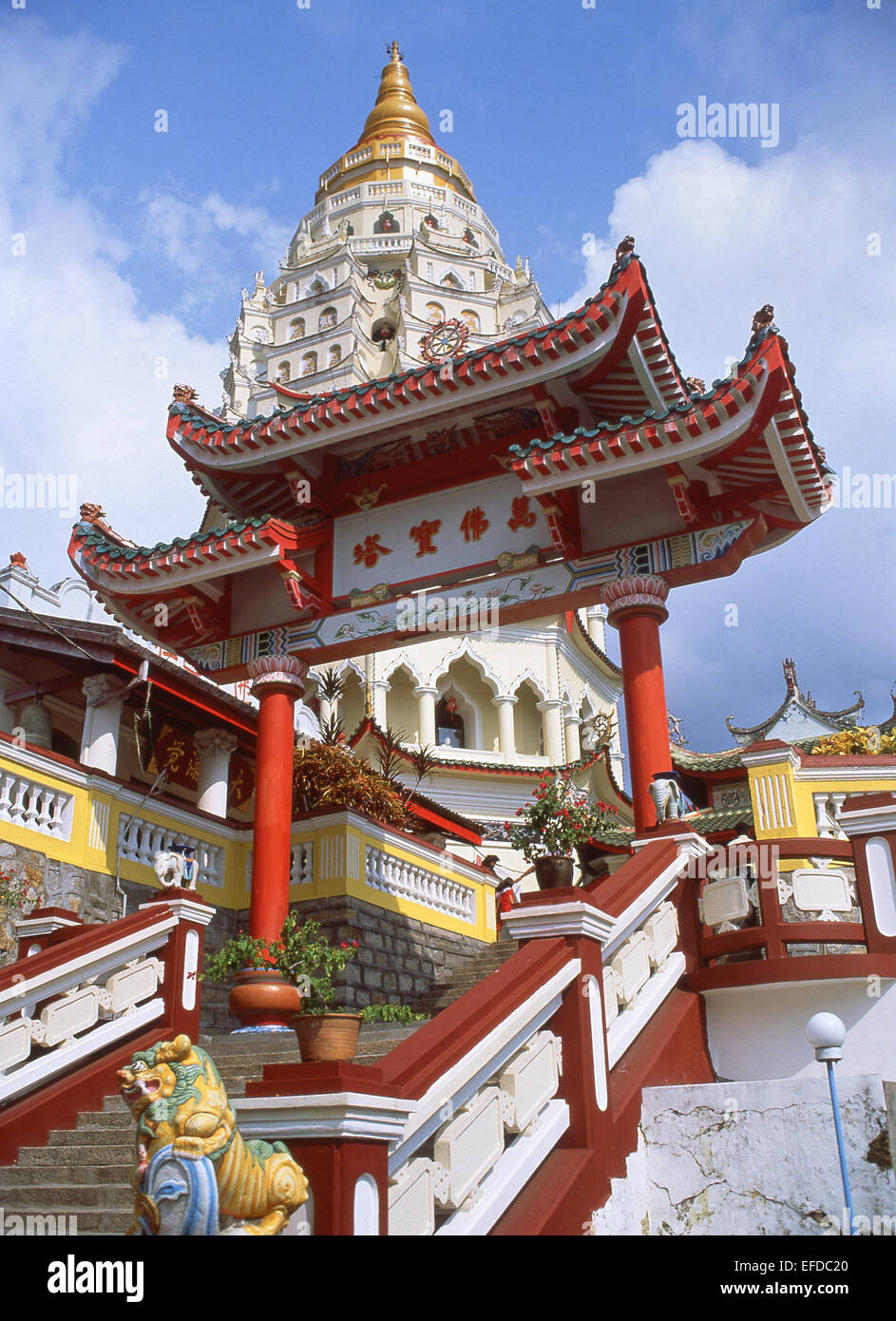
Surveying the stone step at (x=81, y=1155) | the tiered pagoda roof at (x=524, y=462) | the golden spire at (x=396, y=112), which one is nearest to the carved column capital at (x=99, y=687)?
the tiered pagoda roof at (x=524, y=462)

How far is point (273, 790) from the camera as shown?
1245 cm

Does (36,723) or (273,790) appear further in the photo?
(36,723)

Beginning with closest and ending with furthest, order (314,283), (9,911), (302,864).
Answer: (9,911) → (302,864) → (314,283)

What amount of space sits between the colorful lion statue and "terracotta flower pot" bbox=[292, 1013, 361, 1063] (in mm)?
1082

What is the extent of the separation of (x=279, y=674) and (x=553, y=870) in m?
5.27

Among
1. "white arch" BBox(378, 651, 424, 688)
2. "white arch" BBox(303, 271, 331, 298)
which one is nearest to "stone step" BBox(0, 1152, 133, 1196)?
"white arch" BBox(378, 651, 424, 688)

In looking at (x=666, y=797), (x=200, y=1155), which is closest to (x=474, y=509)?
(x=666, y=797)

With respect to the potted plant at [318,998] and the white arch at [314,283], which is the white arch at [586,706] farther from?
the potted plant at [318,998]

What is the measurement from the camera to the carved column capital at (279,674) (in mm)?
13000

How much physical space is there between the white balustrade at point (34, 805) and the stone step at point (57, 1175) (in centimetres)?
528

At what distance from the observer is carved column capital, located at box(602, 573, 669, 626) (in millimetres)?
11094

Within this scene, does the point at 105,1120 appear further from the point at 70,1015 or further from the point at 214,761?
the point at 214,761

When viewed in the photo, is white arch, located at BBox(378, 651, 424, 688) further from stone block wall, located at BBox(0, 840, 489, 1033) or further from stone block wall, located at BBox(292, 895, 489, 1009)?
stone block wall, located at BBox(292, 895, 489, 1009)
